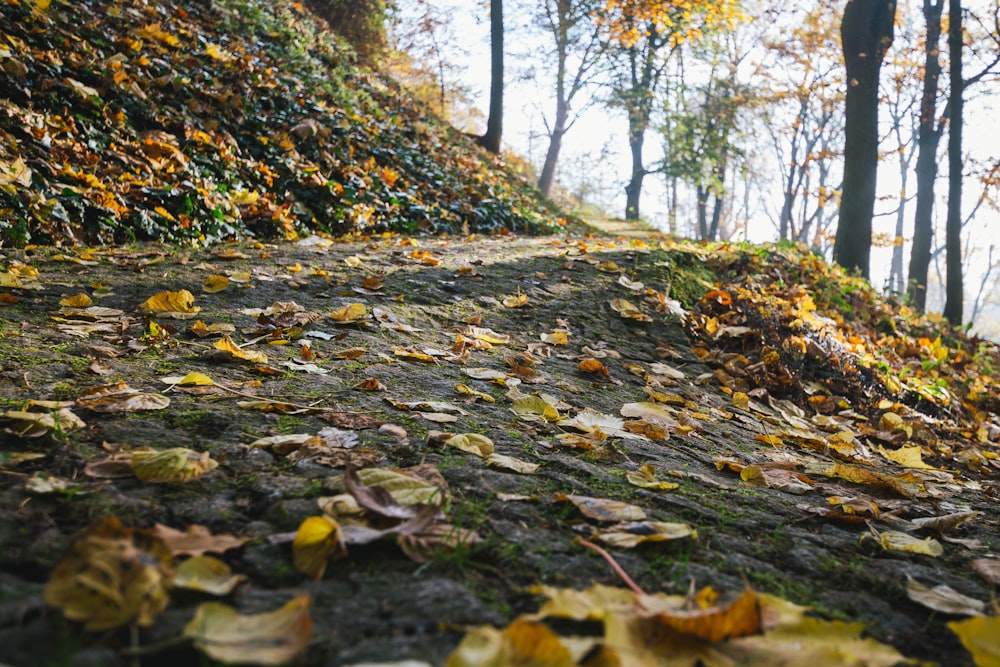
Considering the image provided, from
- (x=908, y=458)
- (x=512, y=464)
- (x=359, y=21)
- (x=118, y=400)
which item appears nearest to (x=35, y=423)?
(x=118, y=400)

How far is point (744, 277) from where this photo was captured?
501 cm

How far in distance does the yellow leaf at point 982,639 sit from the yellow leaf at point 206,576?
1.00m

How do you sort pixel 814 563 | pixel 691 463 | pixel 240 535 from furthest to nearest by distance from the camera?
1. pixel 691 463
2. pixel 814 563
3. pixel 240 535

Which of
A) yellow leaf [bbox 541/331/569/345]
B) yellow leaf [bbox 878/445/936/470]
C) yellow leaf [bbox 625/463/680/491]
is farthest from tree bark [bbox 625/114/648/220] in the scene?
yellow leaf [bbox 625/463/680/491]

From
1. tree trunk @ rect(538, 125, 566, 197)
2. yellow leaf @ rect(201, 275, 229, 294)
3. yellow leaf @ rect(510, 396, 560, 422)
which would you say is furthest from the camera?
tree trunk @ rect(538, 125, 566, 197)

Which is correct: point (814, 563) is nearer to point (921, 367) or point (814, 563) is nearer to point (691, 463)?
point (691, 463)

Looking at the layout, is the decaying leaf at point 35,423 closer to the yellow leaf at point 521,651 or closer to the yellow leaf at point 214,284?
the yellow leaf at point 521,651

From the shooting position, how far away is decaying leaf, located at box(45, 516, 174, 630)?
0.69m

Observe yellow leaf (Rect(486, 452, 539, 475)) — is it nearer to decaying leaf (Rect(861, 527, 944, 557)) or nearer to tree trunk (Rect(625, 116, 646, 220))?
decaying leaf (Rect(861, 527, 944, 557))

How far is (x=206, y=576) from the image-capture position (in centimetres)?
83

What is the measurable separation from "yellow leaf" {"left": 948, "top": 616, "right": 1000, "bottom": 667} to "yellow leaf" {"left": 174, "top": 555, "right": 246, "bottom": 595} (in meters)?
1.00

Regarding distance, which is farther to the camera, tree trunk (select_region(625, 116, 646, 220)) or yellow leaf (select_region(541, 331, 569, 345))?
tree trunk (select_region(625, 116, 646, 220))

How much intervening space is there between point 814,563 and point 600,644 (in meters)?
0.72

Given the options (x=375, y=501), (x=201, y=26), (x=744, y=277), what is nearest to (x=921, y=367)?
(x=744, y=277)
